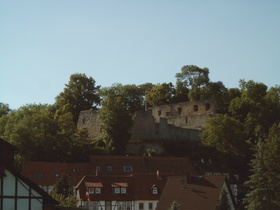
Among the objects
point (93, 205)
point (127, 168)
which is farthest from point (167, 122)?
point (93, 205)

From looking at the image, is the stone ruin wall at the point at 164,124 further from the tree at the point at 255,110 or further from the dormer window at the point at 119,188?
the dormer window at the point at 119,188

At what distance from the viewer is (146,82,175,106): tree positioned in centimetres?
9338

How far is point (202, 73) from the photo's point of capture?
314 ft

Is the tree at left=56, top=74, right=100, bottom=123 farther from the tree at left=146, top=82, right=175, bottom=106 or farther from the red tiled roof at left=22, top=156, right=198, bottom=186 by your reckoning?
the red tiled roof at left=22, top=156, right=198, bottom=186

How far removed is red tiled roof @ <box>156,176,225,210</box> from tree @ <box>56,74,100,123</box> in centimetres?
3288

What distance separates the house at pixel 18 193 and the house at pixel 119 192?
110ft

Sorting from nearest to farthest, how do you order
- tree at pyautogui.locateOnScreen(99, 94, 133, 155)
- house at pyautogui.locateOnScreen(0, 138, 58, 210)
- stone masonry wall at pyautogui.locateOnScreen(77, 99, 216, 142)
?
house at pyautogui.locateOnScreen(0, 138, 58, 210)
tree at pyautogui.locateOnScreen(99, 94, 133, 155)
stone masonry wall at pyautogui.locateOnScreen(77, 99, 216, 142)

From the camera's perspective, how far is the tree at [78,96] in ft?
279

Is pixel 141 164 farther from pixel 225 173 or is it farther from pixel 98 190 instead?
pixel 225 173

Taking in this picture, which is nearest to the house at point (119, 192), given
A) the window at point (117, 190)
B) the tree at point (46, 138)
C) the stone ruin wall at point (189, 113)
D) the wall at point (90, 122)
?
the window at point (117, 190)

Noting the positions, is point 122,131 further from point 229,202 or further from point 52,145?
point 229,202

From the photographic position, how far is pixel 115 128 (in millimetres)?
69312

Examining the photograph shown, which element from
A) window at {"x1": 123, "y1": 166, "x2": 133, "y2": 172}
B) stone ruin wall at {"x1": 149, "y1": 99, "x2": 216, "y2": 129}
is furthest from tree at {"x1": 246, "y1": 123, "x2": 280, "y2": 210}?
stone ruin wall at {"x1": 149, "y1": 99, "x2": 216, "y2": 129}

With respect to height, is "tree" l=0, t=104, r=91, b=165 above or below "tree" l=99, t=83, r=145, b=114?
below
